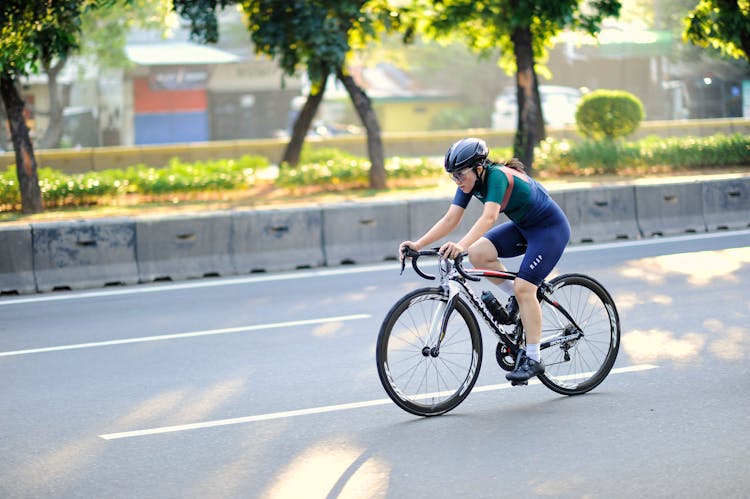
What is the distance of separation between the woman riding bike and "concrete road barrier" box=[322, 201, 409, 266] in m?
7.33

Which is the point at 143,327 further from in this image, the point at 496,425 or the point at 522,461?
the point at 522,461

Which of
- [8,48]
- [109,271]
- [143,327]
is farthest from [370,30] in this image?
[143,327]

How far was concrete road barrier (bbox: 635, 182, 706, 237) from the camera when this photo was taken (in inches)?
642

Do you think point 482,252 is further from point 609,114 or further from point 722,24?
point 609,114

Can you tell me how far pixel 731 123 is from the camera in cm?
3484

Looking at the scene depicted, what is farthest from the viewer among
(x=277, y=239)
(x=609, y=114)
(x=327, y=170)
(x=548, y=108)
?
(x=548, y=108)

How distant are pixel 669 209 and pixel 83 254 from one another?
8.22 metres

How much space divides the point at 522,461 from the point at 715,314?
4528 mm

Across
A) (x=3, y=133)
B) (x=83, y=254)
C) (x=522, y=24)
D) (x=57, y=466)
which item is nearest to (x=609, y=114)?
(x=522, y=24)

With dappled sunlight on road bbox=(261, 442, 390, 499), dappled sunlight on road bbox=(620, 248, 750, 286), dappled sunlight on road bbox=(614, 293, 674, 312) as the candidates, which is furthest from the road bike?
dappled sunlight on road bbox=(620, 248, 750, 286)

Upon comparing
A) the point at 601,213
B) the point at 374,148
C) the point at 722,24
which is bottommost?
the point at 601,213

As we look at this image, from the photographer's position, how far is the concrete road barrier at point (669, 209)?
16.3 meters

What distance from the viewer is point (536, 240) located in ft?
23.4

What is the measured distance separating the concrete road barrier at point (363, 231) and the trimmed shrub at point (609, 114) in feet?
40.7
